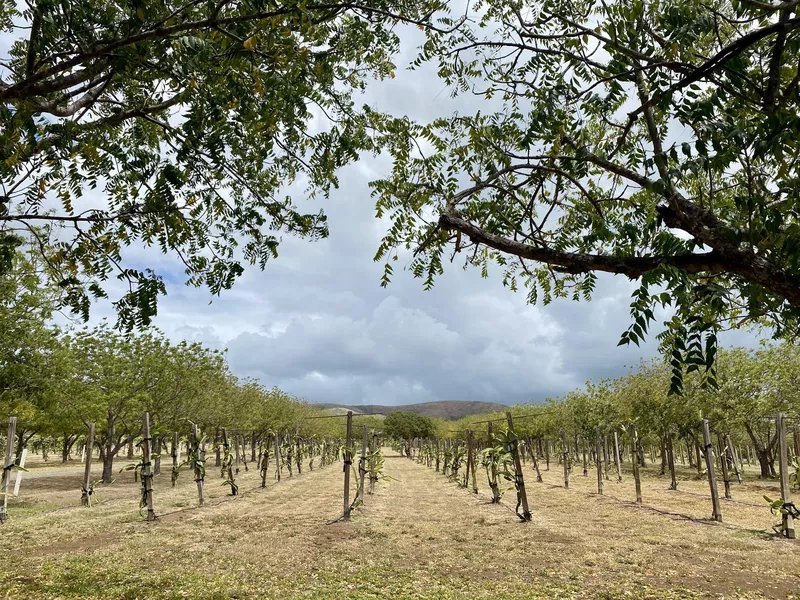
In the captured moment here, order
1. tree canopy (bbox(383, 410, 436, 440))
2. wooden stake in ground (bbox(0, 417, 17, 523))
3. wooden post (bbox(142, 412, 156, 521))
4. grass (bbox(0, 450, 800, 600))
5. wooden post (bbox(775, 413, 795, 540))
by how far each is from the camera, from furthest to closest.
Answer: tree canopy (bbox(383, 410, 436, 440)) < wooden post (bbox(142, 412, 156, 521)) < wooden stake in ground (bbox(0, 417, 17, 523)) < wooden post (bbox(775, 413, 795, 540)) < grass (bbox(0, 450, 800, 600))

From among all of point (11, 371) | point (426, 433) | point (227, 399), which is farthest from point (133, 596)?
point (426, 433)

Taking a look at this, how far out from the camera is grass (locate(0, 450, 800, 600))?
6574 millimetres

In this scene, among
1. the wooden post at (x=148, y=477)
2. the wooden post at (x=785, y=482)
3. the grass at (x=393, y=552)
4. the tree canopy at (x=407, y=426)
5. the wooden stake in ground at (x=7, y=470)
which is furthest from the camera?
the tree canopy at (x=407, y=426)

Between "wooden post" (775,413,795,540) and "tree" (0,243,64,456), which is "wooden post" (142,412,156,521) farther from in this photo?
"wooden post" (775,413,795,540)

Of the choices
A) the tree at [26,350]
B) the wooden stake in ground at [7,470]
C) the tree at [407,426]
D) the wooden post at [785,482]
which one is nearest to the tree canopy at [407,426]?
the tree at [407,426]

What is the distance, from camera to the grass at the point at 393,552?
6574 millimetres

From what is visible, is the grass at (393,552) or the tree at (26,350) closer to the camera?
the grass at (393,552)

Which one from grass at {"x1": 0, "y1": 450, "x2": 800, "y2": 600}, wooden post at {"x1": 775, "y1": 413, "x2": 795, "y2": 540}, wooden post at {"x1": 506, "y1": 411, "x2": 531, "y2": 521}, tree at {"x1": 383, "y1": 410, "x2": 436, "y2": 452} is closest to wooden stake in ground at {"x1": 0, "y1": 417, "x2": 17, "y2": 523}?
grass at {"x1": 0, "y1": 450, "x2": 800, "y2": 600}

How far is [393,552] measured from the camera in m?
8.81

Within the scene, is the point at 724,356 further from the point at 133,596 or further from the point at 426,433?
the point at 426,433

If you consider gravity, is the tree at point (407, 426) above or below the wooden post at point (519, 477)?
below

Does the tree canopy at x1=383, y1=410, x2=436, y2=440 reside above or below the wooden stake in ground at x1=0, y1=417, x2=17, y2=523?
below

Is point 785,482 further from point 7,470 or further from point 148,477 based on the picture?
point 7,470

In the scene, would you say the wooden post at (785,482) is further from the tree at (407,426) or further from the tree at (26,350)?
the tree at (407,426)
